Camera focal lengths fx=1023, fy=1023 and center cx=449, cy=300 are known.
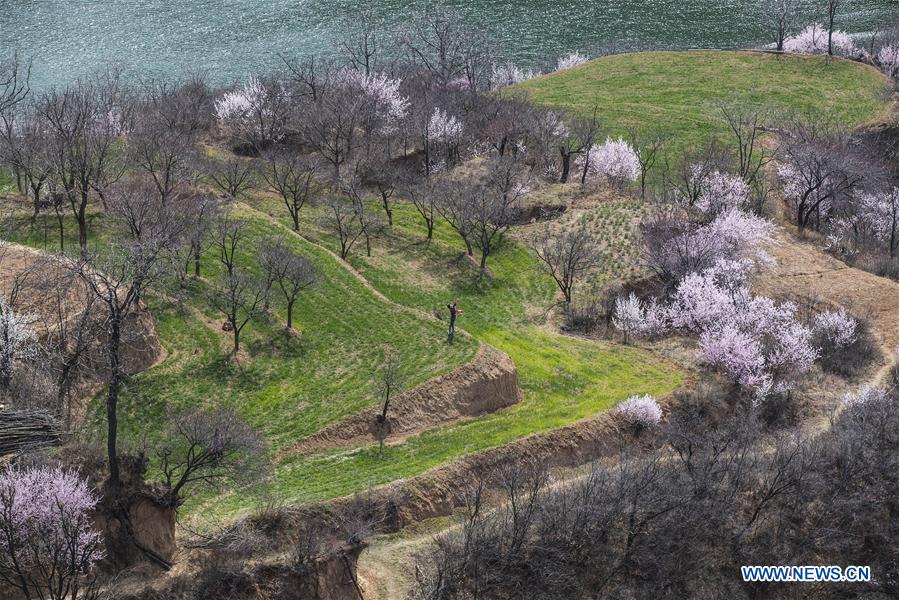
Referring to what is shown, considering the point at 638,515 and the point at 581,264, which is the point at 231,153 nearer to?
the point at 581,264

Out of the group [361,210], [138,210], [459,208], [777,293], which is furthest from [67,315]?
[777,293]

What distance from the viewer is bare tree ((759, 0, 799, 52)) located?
392 ft

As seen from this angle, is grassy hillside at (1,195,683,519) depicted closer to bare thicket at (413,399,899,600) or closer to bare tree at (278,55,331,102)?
bare thicket at (413,399,899,600)

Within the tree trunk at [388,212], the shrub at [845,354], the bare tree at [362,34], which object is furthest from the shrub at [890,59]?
the tree trunk at [388,212]

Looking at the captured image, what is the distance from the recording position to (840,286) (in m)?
73.6

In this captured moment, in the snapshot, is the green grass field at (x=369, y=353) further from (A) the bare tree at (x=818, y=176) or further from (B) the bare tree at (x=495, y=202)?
(A) the bare tree at (x=818, y=176)

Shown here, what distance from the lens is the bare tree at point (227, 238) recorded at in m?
59.7

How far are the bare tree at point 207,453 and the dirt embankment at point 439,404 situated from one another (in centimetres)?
337

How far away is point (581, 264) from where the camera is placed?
241ft

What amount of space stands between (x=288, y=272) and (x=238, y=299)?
3.59 meters

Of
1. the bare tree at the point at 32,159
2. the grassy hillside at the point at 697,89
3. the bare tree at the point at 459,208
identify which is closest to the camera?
the bare tree at the point at 32,159

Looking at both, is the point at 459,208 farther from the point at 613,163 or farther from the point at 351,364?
the point at 351,364

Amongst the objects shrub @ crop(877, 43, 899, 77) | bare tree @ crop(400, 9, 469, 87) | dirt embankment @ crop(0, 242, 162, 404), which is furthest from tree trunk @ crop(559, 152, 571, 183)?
dirt embankment @ crop(0, 242, 162, 404)

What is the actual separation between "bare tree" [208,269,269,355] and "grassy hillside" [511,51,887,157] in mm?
49620
